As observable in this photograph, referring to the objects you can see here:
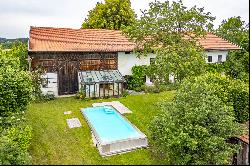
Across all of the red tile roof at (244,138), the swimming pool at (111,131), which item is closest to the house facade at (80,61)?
the swimming pool at (111,131)

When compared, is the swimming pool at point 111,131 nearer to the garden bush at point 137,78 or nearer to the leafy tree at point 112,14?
the garden bush at point 137,78

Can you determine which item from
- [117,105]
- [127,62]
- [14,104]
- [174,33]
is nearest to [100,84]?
[117,105]

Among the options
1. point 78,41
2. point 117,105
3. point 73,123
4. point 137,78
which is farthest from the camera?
point 137,78

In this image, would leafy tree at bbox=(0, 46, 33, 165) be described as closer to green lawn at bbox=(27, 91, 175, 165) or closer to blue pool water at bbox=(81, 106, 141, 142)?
green lawn at bbox=(27, 91, 175, 165)

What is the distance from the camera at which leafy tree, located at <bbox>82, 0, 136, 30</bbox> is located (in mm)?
46875

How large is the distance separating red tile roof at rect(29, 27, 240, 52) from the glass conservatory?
2.75 m

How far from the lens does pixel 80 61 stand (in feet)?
106

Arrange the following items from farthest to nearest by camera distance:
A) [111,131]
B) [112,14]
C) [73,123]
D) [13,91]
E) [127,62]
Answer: [112,14]
[127,62]
[73,123]
[111,131]
[13,91]

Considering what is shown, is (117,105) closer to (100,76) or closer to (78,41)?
(100,76)

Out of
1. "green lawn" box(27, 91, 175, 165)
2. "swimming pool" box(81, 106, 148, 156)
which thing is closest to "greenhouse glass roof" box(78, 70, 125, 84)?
"green lawn" box(27, 91, 175, 165)

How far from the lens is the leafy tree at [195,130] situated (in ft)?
42.7

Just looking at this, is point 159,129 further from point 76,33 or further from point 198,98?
point 76,33

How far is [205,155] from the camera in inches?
513

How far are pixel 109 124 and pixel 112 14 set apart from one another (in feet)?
92.9
